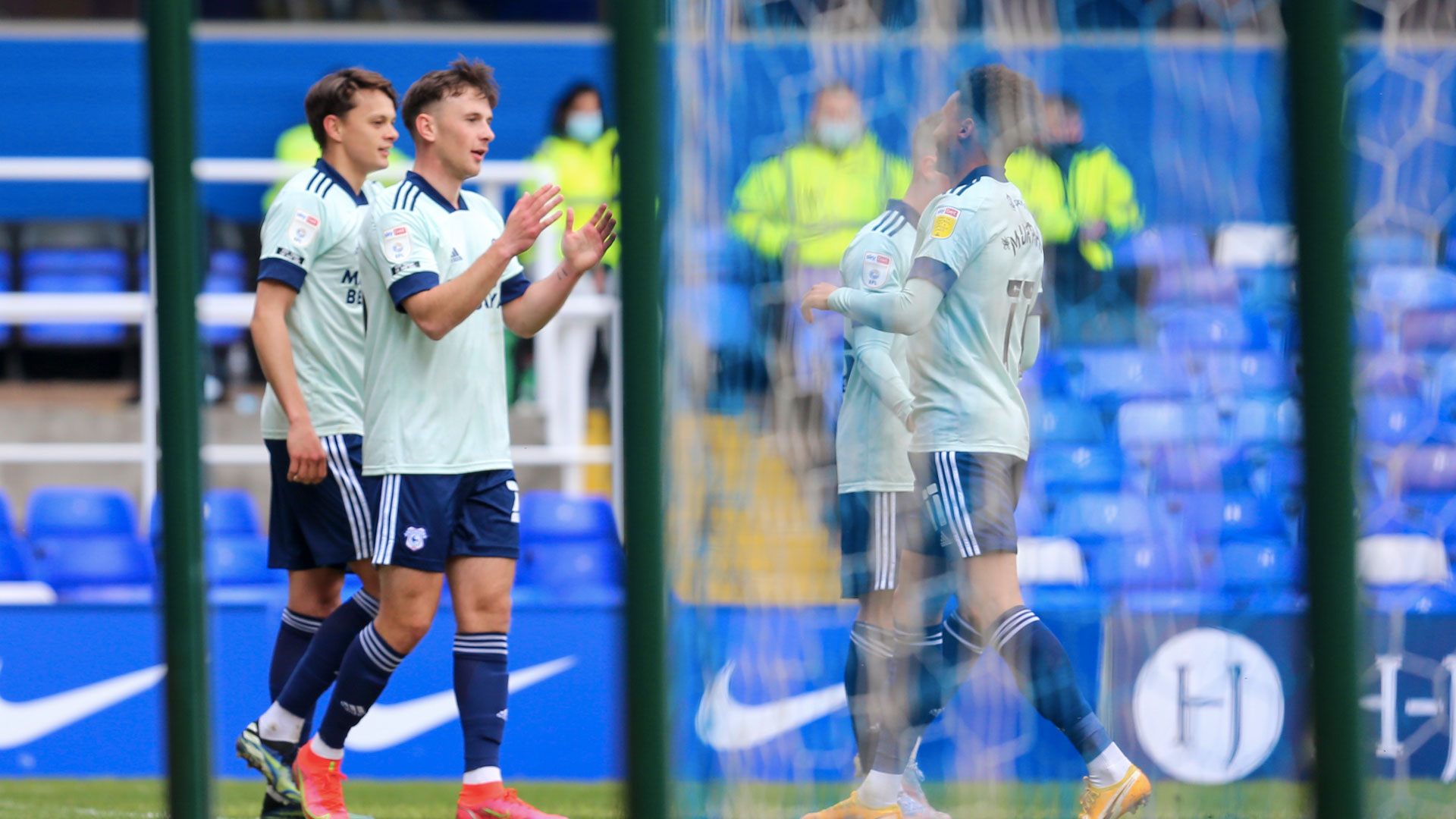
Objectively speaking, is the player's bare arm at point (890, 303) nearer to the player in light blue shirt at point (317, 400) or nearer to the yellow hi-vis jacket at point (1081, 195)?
the yellow hi-vis jacket at point (1081, 195)

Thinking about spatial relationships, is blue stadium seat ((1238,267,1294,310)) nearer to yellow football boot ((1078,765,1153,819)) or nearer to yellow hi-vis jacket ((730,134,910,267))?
yellow hi-vis jacket ((730,134,910,267))

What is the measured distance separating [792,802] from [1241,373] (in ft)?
3.24

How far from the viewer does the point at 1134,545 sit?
2898 millimetres

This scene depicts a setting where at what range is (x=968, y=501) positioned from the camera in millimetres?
2654

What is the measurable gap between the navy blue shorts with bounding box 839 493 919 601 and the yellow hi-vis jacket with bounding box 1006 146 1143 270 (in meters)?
0.54

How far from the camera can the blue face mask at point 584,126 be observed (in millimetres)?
6594

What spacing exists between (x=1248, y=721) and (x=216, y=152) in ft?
20.2

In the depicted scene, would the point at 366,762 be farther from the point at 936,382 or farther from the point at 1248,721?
the point at 1248,721

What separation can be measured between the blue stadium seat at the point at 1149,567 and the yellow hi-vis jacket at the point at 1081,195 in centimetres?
55

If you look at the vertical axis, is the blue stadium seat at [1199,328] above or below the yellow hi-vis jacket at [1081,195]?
below

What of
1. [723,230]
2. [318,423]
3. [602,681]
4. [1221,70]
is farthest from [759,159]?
[602,681]

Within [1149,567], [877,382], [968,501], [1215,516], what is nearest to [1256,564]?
[1215,516]

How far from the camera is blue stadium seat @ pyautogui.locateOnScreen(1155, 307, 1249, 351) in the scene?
2598 mm

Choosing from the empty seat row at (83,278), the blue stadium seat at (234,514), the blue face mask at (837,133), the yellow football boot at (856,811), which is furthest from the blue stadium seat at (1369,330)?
the empty seat row at (83,278)
